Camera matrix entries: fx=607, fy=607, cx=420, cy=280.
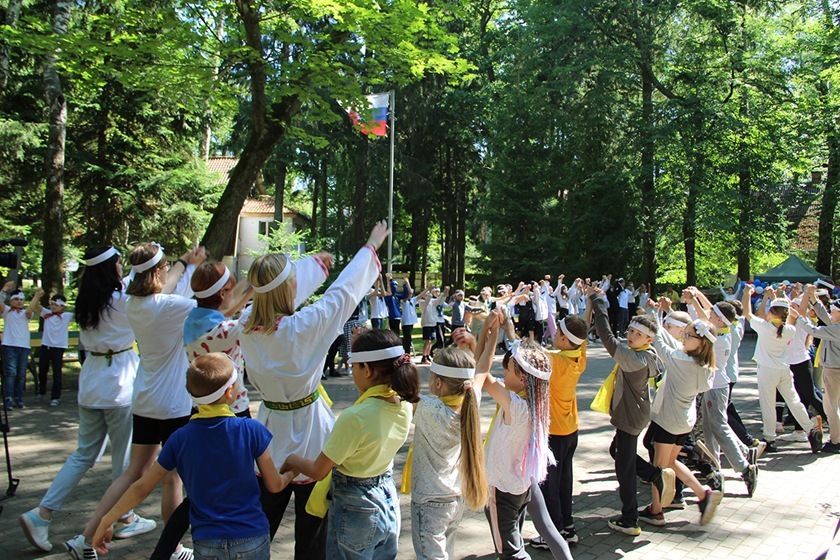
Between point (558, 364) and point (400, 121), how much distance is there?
31.3 metres

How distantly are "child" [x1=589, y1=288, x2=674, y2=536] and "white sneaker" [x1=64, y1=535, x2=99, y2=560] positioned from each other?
3896 mm

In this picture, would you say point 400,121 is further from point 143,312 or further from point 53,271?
point 143,312

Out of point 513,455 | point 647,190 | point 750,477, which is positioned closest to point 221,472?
point 513,455

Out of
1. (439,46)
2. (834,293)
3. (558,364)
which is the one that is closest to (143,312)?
(558,364)

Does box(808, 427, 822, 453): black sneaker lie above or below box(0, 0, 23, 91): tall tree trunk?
below

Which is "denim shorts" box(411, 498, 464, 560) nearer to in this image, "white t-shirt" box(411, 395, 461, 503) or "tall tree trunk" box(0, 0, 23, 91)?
"white t-shirt" box(411, 395, 461, 503)

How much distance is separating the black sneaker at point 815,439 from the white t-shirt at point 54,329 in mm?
11138

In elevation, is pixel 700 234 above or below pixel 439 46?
below

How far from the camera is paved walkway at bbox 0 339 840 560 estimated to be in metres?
4.62

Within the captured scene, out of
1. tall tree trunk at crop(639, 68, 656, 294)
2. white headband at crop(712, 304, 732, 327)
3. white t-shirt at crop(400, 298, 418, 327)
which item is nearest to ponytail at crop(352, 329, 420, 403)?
white headband at crop(712, 304, 732, 327)

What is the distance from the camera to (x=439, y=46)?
11922 millimetres

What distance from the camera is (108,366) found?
14.8 feet

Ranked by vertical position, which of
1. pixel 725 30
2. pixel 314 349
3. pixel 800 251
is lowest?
pixel 314 349

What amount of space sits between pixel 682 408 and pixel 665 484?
2.16 feet
